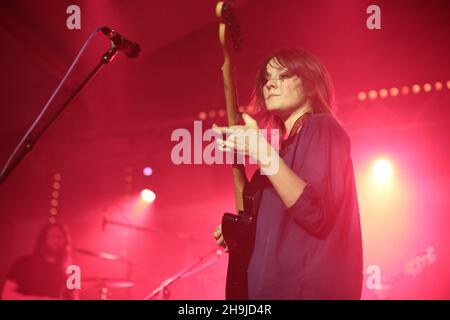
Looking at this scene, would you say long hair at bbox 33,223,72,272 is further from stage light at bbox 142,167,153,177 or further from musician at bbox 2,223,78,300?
stage light at bbox 142,167,153,177

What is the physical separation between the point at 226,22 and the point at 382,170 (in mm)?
4447

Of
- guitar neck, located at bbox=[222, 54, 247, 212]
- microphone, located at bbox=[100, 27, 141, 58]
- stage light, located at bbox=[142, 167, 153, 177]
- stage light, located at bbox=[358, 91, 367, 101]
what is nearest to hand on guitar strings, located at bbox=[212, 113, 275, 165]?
guitar neck, located at bbox=[222, 54, 247, 212]

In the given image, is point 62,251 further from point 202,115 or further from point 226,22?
point 226,22

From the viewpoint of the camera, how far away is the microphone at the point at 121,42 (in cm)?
240

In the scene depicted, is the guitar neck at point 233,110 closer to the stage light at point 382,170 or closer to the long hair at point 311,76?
the long hair at point 311,76

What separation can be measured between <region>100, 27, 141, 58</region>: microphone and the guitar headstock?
0.81 metres

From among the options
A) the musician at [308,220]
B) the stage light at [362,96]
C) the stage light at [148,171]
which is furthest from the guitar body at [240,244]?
the stage light at [148,171]

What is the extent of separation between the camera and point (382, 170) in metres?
5.70

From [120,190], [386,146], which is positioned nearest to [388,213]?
[386,146]

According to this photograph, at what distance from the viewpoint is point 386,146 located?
5.68m

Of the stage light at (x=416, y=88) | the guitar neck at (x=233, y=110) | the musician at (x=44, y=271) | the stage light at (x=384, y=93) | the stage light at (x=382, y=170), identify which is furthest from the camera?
the stage light at (x=382, y=170)

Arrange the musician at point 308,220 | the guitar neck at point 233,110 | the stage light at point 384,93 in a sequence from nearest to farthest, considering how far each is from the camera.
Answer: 1. the musician at point 308,220
2. the guitar neck at point 233,110
3. the stage light at point 384,93

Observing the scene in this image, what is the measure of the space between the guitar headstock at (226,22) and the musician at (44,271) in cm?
357

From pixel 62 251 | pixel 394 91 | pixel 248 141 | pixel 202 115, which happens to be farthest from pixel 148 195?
pixel 248 141
